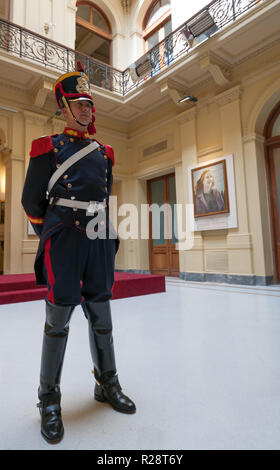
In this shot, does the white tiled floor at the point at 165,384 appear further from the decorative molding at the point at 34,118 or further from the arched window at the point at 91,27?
the arched window at the point at 91,27

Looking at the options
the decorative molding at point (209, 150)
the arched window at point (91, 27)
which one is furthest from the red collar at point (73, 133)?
the arched window at point (91, 27)

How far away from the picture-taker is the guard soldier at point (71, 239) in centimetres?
143

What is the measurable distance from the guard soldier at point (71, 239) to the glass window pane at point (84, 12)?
1116 centimetres

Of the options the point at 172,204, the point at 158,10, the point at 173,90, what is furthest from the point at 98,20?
the point at 172,204

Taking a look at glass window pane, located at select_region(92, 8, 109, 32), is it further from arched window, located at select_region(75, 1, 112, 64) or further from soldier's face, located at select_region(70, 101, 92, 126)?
soldier's face, located at select_region(70, 101, 92, 126)

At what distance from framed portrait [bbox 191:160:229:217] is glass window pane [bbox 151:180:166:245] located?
6.58 ft

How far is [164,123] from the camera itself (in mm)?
9312

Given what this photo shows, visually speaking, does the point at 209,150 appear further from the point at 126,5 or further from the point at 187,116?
the point at 126,5

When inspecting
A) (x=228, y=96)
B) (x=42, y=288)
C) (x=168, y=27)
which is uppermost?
(x=168, y=27)

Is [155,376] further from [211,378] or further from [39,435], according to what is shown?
[39,435]

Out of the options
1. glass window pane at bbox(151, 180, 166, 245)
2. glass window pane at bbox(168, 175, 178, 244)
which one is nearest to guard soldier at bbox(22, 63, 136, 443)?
glass window pane at bbox(168, 175, 178, 244)

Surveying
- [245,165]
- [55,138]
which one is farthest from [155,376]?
[245,165]

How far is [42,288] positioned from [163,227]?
5.28 meters

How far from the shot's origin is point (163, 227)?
379 inches
